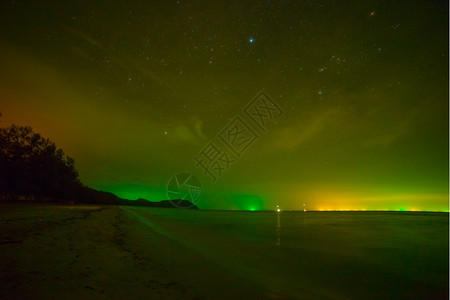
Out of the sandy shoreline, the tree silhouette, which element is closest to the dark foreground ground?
the sandy shoreline

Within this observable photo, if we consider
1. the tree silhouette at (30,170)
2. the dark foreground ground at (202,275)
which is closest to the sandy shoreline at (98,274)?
the dark foreground ground at (202,275)

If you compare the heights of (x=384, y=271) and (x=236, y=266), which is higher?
(x=384, y=271)

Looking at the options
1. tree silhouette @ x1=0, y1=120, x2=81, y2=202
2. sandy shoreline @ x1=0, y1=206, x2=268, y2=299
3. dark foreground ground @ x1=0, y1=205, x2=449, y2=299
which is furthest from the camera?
tree silhouette @ x1=0, y1=120, x2=81, y2=202

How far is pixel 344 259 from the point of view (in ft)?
22.6

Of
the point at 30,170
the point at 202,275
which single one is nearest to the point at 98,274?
the point at 202,275

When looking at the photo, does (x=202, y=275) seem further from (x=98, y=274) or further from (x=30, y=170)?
(x=30, y=170)

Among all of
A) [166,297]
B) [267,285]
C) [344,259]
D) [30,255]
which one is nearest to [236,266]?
[267,285]

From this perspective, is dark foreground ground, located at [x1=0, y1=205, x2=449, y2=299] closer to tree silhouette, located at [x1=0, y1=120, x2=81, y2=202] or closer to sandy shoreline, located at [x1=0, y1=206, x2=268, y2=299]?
sandy shoreline, located at [x1=0, y1=206, x2=268, y2=299]

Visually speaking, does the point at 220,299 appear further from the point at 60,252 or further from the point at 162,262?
the point at 60,252

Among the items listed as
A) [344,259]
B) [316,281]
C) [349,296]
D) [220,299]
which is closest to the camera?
[220,299]

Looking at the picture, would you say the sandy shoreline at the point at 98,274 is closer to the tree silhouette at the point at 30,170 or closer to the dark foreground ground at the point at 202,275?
the dark foreground ground at the point at 202,275

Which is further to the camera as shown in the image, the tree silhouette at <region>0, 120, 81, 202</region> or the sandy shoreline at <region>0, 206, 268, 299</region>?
the tree silhouette at <region>0, 120, 81, 202</region>

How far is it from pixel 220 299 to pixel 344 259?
16.6 feet

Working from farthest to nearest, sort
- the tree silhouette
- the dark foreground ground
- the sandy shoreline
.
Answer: the tree silhouette → the dark foreground ground → the sandy shoreline
